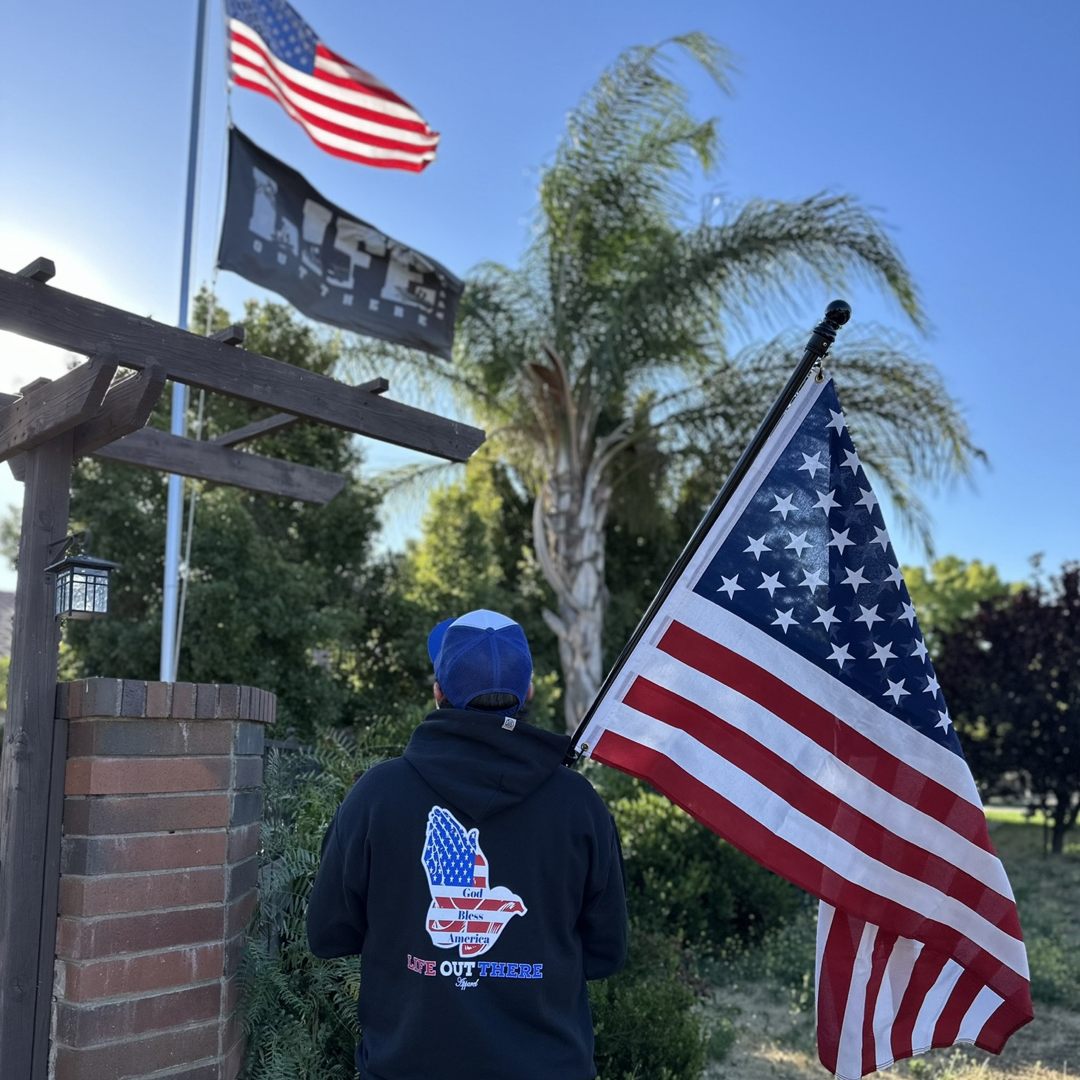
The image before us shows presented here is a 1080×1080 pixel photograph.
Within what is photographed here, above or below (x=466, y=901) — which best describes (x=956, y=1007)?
below

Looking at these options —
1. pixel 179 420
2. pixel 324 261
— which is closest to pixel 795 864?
pixel 324 261

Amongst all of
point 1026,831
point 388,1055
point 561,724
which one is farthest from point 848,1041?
point 1026,831

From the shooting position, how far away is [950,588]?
31.7 m

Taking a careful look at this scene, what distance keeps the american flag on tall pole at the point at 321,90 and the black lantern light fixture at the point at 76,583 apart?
6.52 meters

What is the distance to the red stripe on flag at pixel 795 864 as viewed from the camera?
9.00 ft

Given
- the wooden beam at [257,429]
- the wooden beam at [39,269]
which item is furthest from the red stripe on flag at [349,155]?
the wooden beam at [39,269]

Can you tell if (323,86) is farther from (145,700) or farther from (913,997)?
(913,997)

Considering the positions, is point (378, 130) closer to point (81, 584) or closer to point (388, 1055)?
point (81, 584)

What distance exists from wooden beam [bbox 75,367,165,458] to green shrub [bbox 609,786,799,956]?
4.93 meters

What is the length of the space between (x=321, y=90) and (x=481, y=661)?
26.4 ft

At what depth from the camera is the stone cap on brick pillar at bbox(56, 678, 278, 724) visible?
278 cm

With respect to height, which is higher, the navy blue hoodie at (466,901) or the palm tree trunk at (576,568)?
the palm tree trunk at (576,568)

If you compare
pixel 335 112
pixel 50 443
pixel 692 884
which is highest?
pixel 335 112

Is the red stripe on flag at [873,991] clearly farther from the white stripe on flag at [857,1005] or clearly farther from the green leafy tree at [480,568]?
the green leafy tree at [480,568]
